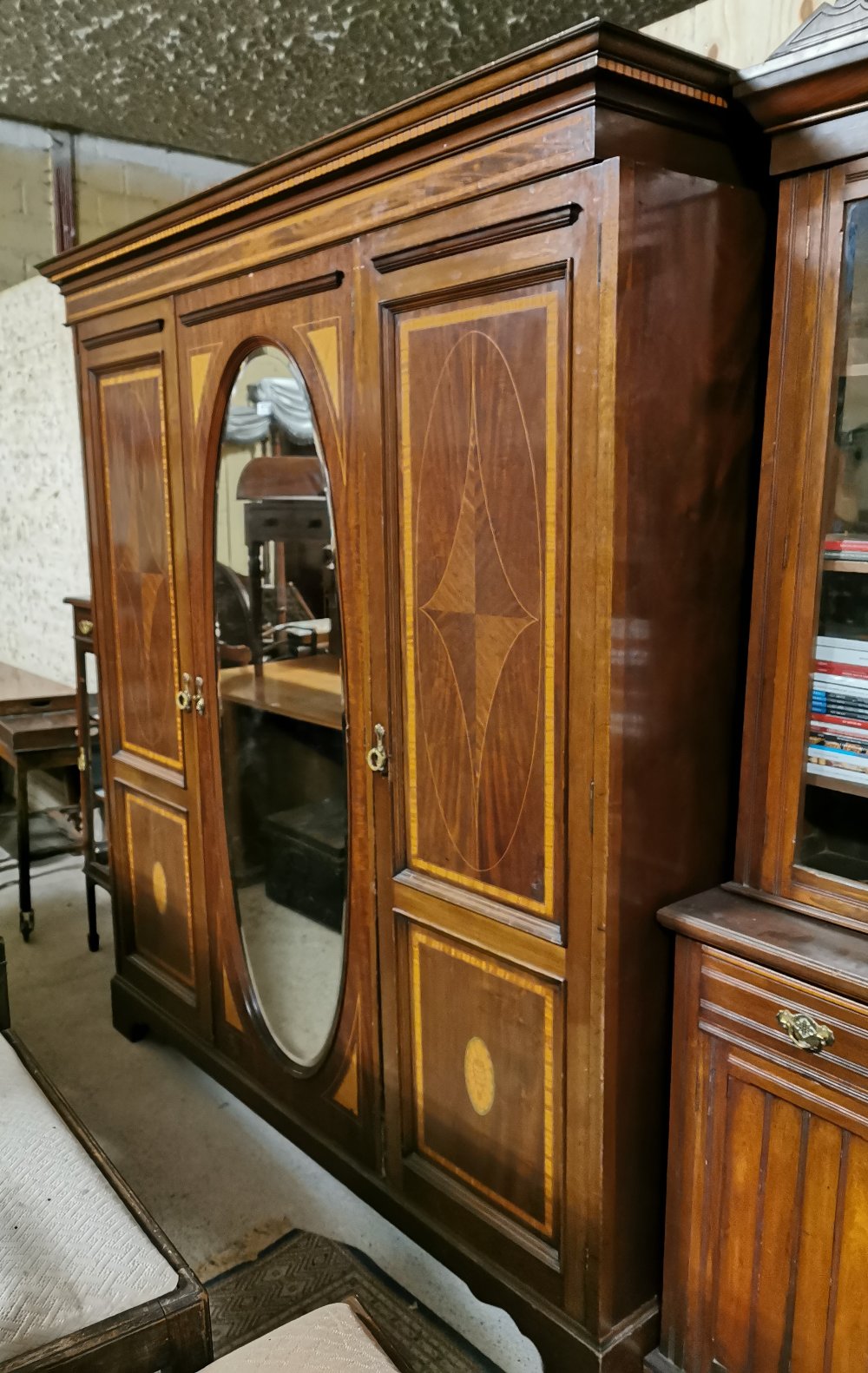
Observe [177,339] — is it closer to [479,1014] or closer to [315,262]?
[315,262]

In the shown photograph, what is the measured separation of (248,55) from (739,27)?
1.59 metres

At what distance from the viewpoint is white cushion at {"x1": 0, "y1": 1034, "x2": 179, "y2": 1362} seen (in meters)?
1.18

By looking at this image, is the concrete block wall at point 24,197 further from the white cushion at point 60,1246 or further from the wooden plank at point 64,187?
the white cushion at point 60,1246

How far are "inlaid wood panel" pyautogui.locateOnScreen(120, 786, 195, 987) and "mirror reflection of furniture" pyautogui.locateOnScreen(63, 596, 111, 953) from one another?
0.49m

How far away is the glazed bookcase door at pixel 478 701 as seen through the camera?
4.59 ft

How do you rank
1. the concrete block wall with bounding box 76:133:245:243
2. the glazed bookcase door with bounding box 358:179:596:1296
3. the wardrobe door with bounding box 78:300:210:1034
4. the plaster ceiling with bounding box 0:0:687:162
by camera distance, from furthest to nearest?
the concrete block wall with bounding box 76:133:245:243 < the plaster ceiling with bounding box 0:0:687:162 < the wardrobe door with bounding box 78:300:210:1034 < the glazed bookcase door with bounding box 358:179:596:1296

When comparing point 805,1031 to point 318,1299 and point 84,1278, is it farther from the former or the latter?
point 318,1299

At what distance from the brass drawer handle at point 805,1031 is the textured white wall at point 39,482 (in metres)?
3.29

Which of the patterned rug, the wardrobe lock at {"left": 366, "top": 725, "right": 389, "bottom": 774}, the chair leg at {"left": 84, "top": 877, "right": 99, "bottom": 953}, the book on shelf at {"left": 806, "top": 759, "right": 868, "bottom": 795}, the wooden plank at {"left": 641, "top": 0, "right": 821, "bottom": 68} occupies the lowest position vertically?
the patterned rug

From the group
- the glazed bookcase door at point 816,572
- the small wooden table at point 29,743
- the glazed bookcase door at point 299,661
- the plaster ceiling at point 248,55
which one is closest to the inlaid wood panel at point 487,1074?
the glazed bookcase door at point 299,661

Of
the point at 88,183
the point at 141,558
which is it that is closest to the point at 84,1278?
the point at 141,558

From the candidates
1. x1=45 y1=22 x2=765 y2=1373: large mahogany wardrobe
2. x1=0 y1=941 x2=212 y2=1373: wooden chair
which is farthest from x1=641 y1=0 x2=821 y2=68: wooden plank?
x1=0 y1=941 x2=212 y2=1373: wooden chair

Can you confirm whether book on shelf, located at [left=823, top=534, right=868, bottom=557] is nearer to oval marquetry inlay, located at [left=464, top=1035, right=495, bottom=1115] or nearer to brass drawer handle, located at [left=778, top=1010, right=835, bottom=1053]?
brass drawer handle, located at [left=778, top=1010, right=835, bottom=1053]

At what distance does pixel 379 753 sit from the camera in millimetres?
1727
